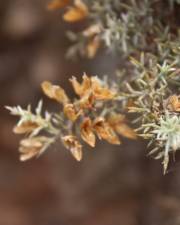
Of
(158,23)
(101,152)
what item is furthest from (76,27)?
(158,23)

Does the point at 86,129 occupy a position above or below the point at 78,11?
below

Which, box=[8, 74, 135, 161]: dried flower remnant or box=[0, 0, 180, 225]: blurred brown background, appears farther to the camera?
box=[0, 0, 180, 225]: blurred brown background

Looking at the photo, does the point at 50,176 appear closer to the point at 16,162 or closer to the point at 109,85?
the point at 16,162

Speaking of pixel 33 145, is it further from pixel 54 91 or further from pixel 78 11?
pixel 78 11

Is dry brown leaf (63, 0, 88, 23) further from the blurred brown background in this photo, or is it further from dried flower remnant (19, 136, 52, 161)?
the blurred brown background

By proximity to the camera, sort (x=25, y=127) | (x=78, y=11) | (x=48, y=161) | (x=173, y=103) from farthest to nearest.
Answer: (x=48, y=161) < (x=78, y=11) < (x=25, y=127) < (x=173, y=103)

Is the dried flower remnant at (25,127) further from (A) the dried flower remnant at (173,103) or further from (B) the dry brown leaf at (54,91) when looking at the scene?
(A) the dried flower remnant at (173,103)

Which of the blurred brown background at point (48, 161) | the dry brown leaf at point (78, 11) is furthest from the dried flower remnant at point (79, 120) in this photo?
the blurred brown background at point (48, 161)

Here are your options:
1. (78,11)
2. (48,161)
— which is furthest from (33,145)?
(48,161)

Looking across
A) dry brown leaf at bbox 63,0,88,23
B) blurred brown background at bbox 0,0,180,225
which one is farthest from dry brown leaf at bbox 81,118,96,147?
blurred brown background at bbox 0,0,180,225
